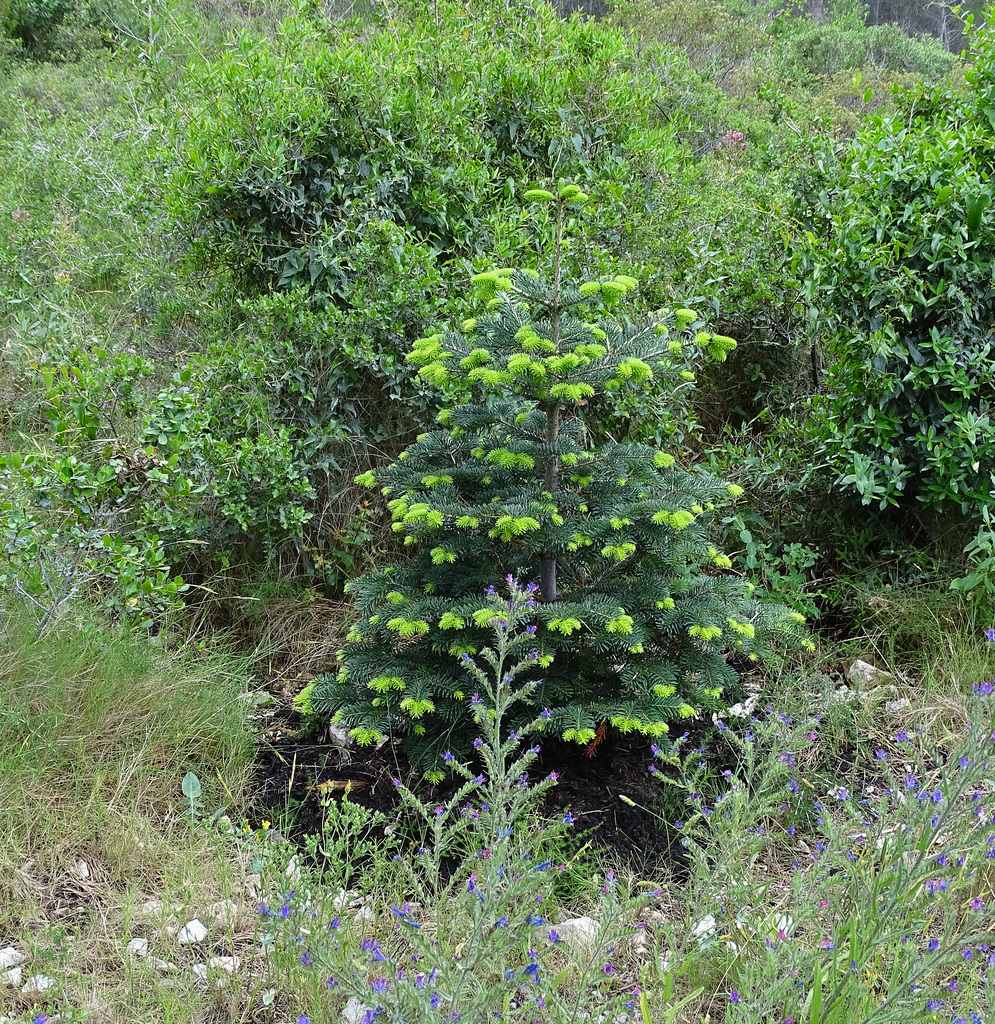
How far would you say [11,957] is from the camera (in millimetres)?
1987

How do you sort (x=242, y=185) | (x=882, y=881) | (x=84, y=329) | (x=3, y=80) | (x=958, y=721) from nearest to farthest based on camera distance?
(x=882, y=881) → (x=958, y=721) → (x=242, y=185) → (x=84, y=329) → (x=3, y=80)

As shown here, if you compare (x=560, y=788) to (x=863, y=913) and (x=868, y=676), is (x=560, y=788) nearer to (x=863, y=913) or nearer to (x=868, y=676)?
(x=863, y=913)

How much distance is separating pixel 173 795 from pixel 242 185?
2.55 meters

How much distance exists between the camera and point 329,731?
304 cm

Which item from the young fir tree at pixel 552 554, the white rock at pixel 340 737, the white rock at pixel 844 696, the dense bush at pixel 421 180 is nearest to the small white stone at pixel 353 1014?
the young fir tree at pixel 552 554

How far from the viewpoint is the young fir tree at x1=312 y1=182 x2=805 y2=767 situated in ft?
8.14

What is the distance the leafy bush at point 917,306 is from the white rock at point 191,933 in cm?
277

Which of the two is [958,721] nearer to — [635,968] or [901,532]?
[901,532]

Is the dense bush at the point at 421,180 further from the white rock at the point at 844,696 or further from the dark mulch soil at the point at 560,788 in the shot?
the white rock at the point at 844,696

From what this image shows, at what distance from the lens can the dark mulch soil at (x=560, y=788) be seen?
250cm

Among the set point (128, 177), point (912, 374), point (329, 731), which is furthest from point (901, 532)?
point (128, 177)

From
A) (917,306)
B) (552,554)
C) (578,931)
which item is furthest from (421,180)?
(578,931)

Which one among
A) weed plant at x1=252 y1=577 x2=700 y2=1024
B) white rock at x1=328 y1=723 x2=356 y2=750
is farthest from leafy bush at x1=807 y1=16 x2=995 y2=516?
white rock at x1=328 y1=723 x2=356 y2=750

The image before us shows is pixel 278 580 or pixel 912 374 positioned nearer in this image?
pixel 912 374
